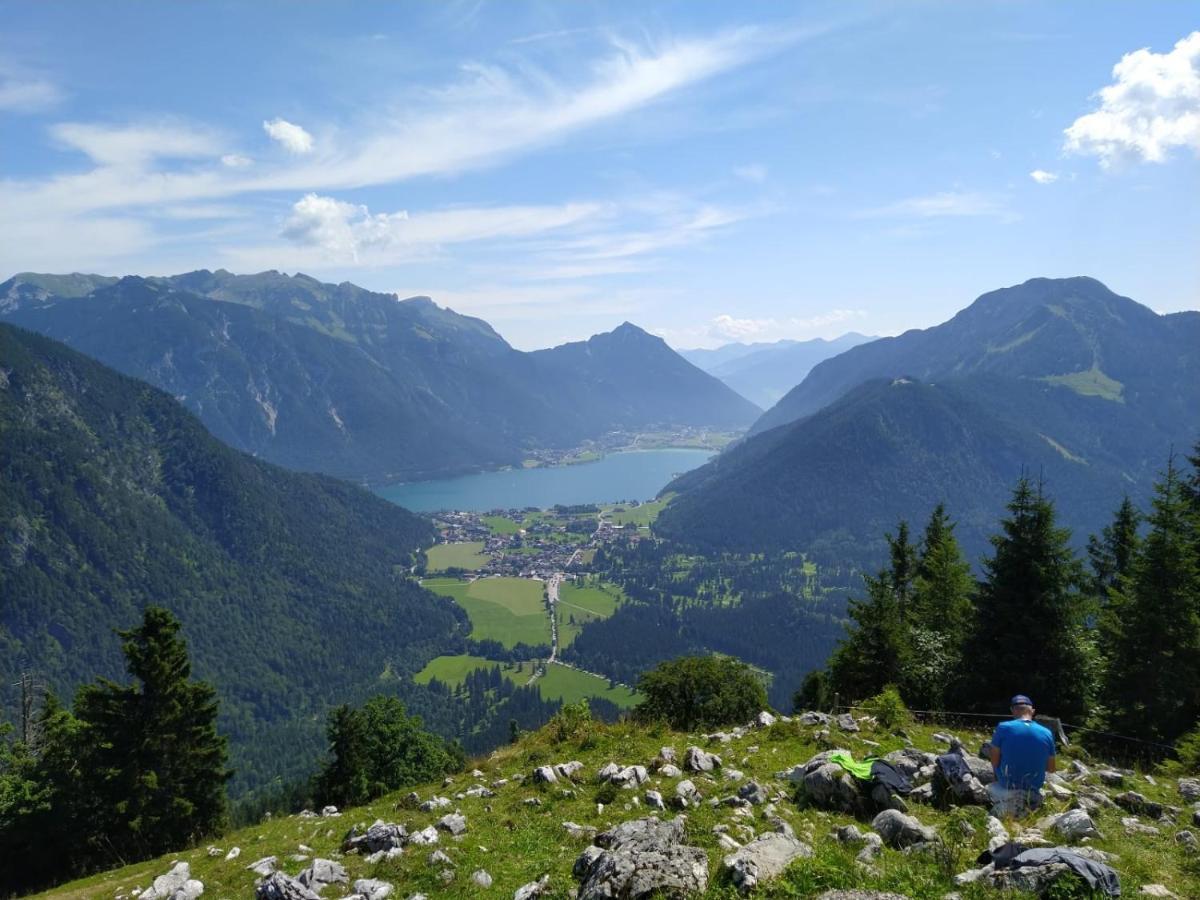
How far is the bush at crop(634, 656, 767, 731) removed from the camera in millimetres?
25594

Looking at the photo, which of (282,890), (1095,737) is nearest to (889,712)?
(1095,737)

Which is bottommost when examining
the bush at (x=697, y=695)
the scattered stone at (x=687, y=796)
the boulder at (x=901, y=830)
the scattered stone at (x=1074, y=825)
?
the bush at (x=697, y=695)

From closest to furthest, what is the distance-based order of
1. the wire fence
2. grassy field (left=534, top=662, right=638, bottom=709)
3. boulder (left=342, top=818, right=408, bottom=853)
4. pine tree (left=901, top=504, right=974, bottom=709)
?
boulder (left=342, top=818, right=408, bottom=853) → the wire fence → pine tree (left=901, top=504, right=974, bottom=709) → grassy field (left=534, top=662, right=638, bottom=709)

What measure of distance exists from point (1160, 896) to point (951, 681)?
60.2ft

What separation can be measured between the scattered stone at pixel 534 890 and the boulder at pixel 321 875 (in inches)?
176

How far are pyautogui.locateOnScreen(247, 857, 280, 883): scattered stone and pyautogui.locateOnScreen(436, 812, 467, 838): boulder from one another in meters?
3.96

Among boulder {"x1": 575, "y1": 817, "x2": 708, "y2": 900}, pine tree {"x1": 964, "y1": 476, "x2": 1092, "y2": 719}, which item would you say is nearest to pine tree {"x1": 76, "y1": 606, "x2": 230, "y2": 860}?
boulder {"x1": 575, "y1": 817, "x2": 708, "y2": 900}

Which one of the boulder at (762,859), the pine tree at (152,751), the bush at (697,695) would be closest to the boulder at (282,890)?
the boulder at (762,859)

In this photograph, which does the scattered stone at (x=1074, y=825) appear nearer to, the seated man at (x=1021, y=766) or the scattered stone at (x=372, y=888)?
the seated man at (x=1021, y=766)

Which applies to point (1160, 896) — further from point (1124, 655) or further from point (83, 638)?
point (83, 638)

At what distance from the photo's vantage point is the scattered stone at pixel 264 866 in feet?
47.3

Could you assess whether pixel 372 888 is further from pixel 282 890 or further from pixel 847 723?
pixel 847 723

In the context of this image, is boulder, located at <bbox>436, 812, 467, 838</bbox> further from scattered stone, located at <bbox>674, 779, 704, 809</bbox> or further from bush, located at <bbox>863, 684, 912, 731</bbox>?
bush, located at <bbox>863, 684, 912, 731</bbox>

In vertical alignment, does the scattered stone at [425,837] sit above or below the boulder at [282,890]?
below
